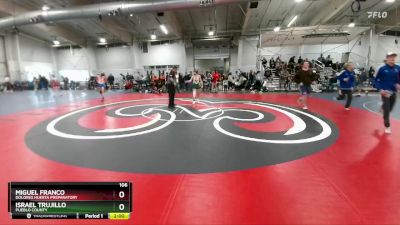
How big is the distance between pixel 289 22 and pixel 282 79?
24.3ft

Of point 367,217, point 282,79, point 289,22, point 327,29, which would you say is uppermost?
point 289,22

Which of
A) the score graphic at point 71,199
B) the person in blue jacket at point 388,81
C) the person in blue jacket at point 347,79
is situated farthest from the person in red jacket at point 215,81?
the score graphic at point 71,199

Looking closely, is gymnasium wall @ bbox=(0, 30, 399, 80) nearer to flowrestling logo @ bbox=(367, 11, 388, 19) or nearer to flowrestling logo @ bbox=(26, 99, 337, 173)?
flowrestling logo @ bbox=(367, 11, 388, 19)

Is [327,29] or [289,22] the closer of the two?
[327,29]

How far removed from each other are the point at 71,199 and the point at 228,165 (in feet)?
8.27

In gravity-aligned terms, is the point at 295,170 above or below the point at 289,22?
below

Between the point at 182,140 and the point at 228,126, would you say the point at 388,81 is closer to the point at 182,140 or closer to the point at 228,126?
the point at 228,126

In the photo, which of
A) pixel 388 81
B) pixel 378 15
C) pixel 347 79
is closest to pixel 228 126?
pixel 388 81

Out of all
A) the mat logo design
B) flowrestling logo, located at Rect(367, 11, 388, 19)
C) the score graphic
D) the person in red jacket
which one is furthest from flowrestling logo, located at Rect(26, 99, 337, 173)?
flowrestling logo, located at Rect(367, 11, 388, 19)

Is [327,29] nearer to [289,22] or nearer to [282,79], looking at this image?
[282,79]

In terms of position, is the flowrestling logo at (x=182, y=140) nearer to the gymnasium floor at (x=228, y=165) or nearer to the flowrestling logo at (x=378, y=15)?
the gymnasium floor at (x=228, y=165)

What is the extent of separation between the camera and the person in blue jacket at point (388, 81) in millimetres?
5191

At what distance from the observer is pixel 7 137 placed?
583cm

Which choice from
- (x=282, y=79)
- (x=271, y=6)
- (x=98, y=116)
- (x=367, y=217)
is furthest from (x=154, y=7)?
(x=367, y=217)
